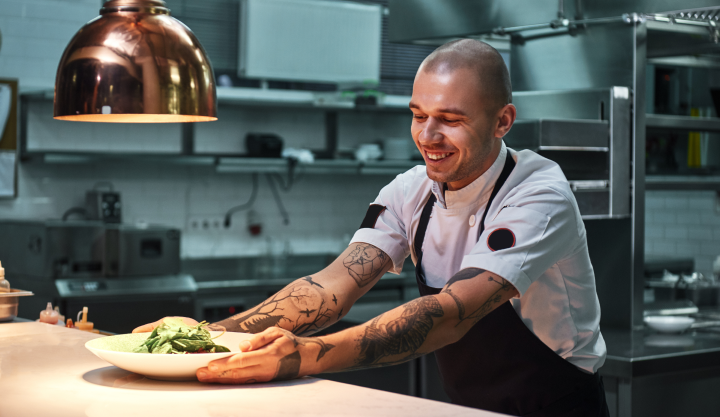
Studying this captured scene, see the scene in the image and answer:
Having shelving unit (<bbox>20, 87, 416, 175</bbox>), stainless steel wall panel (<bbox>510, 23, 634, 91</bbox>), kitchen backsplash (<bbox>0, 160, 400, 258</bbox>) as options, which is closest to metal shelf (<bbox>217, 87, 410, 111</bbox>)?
shelving unit (<bbox>20, 87, 416, 175</bbox>)

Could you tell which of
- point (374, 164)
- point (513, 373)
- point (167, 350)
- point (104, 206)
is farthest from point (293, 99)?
point (167, 350)

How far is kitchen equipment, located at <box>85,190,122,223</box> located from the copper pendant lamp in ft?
11.0

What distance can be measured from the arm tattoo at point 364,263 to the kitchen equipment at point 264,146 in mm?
3773

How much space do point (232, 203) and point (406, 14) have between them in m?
2.60

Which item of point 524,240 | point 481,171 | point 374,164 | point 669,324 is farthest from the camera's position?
point 374,164

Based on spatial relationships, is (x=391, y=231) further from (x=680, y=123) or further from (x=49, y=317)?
(x=680, y=123)

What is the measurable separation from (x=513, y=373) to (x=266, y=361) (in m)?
0.72

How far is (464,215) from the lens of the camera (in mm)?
2008

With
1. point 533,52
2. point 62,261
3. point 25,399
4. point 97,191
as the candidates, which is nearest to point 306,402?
point 25,399

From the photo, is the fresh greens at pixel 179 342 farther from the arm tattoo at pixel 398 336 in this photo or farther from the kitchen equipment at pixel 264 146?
the kitchen equipment at pixel 264 146

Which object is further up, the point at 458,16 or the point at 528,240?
the point at 458,16

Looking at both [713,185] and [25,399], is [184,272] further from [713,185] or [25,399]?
[25,399]

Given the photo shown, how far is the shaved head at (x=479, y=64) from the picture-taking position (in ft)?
6.07

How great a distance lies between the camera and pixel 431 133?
186cm
